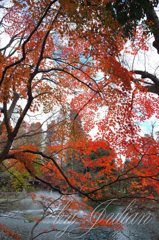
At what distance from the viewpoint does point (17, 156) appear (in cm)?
382

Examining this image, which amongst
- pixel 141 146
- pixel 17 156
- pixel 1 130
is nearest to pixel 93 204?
pixel 141 146

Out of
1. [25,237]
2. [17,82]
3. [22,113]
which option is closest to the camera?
[22,113]

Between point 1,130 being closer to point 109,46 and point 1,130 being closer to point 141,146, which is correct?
point 109,46

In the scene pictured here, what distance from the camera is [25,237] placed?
8.80 metres

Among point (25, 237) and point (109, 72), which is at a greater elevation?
point (109, 72)

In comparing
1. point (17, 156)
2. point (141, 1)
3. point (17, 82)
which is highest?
point (141, 1)

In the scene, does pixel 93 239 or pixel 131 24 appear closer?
pixel 131 24

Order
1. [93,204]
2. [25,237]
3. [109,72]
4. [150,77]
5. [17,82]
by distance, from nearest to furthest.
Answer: [17,82], [109,72], [150,77], [25,237], [93,204]

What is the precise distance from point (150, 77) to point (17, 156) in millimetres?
4984

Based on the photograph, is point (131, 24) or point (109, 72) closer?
point (109, 72)

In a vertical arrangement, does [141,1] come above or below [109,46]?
above

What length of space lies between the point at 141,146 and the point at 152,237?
20.4 ft

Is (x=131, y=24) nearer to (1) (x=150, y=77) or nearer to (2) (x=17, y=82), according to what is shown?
(1) (x=150, y=77)

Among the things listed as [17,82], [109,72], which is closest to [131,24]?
[109,72]
